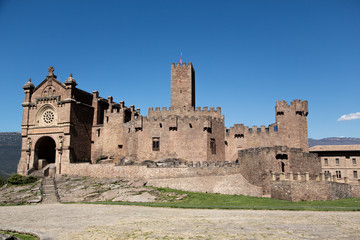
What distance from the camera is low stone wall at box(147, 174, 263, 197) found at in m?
Result: 32.7

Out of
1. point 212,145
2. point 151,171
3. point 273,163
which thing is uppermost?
point 212,145

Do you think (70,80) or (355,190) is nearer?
(355,190)

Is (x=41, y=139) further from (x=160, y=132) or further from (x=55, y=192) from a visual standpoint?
(x=160, y=132)

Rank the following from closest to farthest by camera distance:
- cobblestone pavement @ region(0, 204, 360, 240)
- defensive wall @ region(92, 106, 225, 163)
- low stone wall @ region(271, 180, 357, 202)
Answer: cobblestone pavement @ region(0, 204, 360, 240) → low stone wall @ region(271, 180, 357, 202) → defensive wall @ region(92, 106, 225, 163)

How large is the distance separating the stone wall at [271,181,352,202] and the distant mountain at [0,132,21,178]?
9941cm

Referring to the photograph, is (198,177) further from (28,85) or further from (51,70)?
(28,85)

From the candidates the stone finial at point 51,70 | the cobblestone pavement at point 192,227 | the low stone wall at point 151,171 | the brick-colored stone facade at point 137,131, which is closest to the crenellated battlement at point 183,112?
the brick-colored stone facade at point 137,131

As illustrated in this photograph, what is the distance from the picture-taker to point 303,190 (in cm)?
2831

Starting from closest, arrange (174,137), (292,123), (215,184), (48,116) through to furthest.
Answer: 1. (215,184)
2. (174,137)
3. (292,123)
4. (48,116)

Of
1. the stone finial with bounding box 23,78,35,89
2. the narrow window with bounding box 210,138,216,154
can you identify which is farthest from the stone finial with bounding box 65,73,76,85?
the narrow window with bounding box 210,138,216,154

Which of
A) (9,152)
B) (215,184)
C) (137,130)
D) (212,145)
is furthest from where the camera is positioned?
(9,152)

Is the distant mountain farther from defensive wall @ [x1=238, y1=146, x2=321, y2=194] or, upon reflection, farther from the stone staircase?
defensive wall @ [x1=238, y1=146, x2=321, y2=194]

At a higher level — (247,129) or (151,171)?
(247,129)

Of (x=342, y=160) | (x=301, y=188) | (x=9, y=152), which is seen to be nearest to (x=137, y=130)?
(x=301, y=188)
